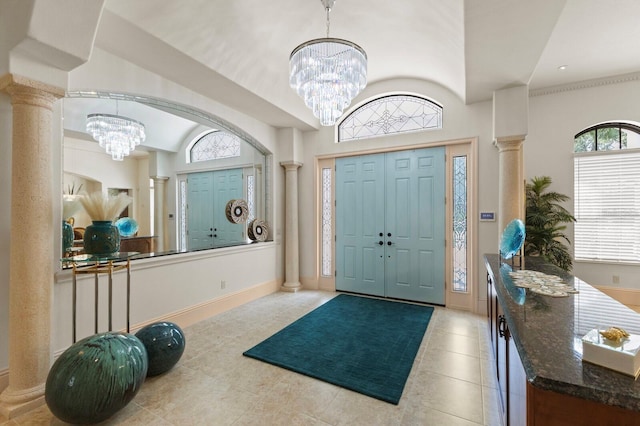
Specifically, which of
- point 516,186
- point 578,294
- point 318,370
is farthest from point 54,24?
point 516,186

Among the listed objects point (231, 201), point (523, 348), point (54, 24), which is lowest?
point (523, 348)

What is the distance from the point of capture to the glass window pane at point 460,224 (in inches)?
169

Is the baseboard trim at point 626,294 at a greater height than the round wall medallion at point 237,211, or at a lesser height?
lesser

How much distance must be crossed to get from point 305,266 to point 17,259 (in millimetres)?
3987

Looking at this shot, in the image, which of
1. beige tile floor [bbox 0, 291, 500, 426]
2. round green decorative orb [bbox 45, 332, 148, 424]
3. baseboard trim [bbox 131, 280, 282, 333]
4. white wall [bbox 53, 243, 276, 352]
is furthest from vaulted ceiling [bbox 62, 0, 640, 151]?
beige tile floor [bbox 0, 291, 500, 426]

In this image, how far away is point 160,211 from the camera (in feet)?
12.8

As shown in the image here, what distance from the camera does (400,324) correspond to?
3699mm

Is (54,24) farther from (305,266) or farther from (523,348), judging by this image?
(305,266)

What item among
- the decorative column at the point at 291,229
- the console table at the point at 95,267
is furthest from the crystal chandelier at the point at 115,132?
the decorative column at the point at 291,229

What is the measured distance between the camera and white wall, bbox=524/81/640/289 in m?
4.19

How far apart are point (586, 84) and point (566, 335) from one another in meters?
4.91

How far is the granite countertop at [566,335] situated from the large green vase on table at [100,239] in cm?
299

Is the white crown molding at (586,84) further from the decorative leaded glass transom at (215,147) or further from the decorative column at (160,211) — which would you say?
the decorative column at (160,211)

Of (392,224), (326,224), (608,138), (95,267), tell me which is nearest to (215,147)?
(326,224)
